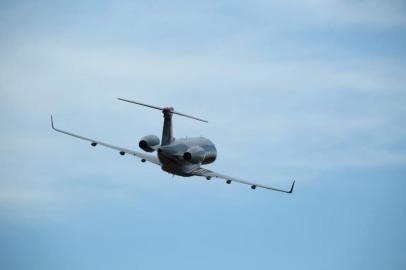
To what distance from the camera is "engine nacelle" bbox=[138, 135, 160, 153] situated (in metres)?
117

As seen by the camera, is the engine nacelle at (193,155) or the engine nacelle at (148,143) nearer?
the engine nacelle at (193,155)

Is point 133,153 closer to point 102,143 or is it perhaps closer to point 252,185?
point 102,143

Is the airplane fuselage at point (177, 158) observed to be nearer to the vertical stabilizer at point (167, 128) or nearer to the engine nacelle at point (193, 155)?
the engine nacelle at point (193, 155)

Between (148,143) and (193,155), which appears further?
(148,143)

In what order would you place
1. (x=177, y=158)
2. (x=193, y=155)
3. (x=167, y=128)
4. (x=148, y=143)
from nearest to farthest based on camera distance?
(x=193, y=155) < (x=177, y=158) < (x=148, y=143) < (x=167, y=128)

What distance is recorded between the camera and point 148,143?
117375 mm

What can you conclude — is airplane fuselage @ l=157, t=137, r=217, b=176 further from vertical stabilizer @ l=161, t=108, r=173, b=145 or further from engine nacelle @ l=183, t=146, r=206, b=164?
vertical stabilizer @ l=161, t=108, r=173, b=145

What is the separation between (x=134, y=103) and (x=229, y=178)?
16933 millimetres

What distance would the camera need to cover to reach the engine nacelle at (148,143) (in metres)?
117

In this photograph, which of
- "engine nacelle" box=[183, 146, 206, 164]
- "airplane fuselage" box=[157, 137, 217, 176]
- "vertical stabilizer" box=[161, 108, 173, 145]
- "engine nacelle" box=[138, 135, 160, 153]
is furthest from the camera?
"vertical stabilizer" box=[161, 108, 173, 145]

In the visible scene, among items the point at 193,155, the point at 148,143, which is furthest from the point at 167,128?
the point at 193,155

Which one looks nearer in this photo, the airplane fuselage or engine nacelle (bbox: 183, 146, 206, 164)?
engine nacelle (bbox: 183, 146, 206, 164)

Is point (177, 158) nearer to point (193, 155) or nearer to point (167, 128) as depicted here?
point (193, 155)

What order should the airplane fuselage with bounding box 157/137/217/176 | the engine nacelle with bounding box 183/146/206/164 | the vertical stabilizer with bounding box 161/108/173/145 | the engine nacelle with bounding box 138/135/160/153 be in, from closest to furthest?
1. the engine nacelle with bounding box 183/146/206/164
2. the airplane fuselage with bounding box 157/137/217/176
3. the engine nacelle with bounding box 138/135/160/153
4. the vertical stabilizer with bounding box 161/108/173/145
